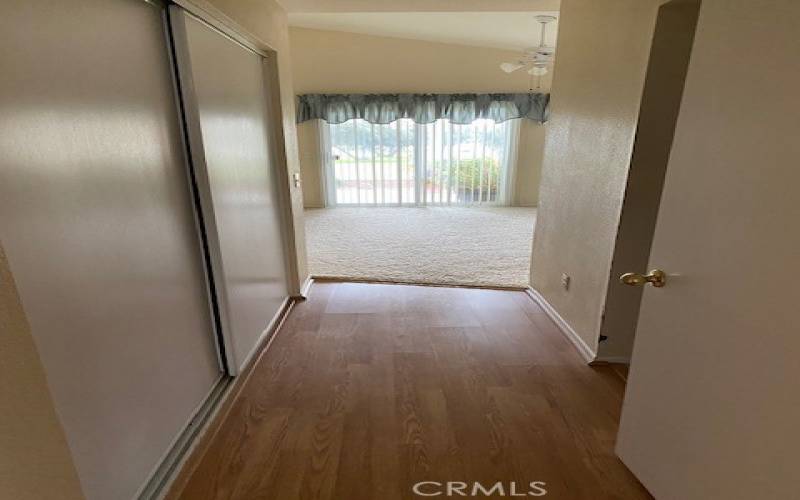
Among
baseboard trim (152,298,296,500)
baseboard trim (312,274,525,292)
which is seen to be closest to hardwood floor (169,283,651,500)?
baseboard trim (152,298,296,500)

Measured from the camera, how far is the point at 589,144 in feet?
7.09

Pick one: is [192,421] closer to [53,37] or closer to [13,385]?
[13,385]

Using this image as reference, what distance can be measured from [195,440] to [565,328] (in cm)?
211

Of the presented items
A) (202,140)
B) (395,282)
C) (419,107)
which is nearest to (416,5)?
(202,140)

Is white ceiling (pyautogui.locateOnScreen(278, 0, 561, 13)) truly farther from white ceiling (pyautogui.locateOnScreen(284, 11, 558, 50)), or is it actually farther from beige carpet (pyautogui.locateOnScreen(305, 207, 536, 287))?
beige carpet (pyautogui.locateOnScreen(305, 207, 536, 287))

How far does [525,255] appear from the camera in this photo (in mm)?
4148

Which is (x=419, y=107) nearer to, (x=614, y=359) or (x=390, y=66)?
(x=390, y=66)

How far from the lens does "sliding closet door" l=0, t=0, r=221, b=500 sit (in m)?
0.91

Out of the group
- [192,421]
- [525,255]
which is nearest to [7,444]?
[192,421]

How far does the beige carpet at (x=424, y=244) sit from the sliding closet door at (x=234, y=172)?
48.7 inches

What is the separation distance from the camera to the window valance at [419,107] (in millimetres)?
6117

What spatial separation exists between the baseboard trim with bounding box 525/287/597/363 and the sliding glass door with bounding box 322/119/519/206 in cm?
395

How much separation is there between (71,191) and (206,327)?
3.03ft

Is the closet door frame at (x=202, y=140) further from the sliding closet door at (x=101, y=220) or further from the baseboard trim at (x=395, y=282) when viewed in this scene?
the baseboard trim at (x=395, y=282)
